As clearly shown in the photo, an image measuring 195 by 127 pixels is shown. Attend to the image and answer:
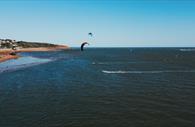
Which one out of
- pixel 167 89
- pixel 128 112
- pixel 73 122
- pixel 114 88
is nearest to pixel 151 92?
pixel 167 89

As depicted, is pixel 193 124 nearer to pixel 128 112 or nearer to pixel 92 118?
pixel 128 112

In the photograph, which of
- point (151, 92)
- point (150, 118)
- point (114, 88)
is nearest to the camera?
point (150, 118)

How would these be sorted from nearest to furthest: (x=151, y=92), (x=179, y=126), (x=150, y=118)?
(x=179, y=126)
(x=150, y=118)
(x=151, y=92)

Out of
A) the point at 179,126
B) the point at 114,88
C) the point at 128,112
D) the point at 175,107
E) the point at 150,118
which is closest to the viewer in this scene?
the point at 179,126

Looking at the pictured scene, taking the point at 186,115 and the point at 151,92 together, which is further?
the point at 151,92

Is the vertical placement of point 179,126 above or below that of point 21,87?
below

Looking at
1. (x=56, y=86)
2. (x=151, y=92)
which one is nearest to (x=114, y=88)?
(x=151, y=92)

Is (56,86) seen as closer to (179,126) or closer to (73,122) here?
(73,122)

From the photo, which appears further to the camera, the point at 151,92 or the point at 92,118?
the point at 151,92

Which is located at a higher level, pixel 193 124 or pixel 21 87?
pixel 21 87
